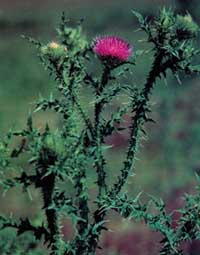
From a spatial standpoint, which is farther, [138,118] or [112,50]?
[138,118]

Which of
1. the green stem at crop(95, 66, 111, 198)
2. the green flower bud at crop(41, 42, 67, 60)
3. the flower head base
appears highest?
the green flower bud at crop(41, 42, 67, 60)

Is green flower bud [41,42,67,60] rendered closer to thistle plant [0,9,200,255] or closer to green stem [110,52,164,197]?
thistle plant [0,9,200,255]

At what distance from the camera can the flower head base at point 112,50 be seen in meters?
2.03

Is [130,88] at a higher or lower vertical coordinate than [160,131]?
lower

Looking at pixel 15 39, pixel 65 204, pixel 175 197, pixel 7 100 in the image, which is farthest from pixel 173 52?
pixel 15 39

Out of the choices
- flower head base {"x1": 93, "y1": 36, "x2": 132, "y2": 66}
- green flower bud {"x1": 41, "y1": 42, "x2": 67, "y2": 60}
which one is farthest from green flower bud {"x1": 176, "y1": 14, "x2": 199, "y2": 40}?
green flower bud {"x1": 41, "y1": 42, "x2": 67, "y2": 60}

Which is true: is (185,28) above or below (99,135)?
above

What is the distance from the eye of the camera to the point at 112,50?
202 centimetres

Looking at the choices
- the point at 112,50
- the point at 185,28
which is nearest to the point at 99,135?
the point at 112,50

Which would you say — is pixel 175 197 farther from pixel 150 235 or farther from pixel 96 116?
pixel 96 116

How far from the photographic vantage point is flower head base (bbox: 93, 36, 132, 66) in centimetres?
203

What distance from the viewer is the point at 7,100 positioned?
1080 centimetres

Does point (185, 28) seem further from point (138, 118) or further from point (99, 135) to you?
point (99, 135)

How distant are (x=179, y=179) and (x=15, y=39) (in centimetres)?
783
